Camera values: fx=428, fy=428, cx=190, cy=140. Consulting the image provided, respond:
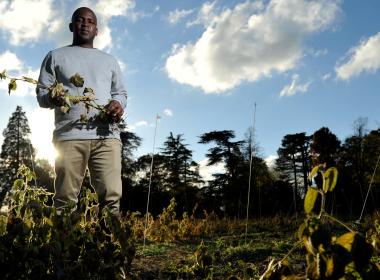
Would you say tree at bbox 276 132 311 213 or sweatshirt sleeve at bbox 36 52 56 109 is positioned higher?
tree at bbox 276 132 311 213

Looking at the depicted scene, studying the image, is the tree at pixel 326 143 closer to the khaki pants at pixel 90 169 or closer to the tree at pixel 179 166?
the tree at pixel 179 166

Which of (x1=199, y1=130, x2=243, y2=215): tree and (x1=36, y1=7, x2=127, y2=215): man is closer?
(x1=36, y1=7, x2=127, y2=215): man

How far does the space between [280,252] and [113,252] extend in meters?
3.05

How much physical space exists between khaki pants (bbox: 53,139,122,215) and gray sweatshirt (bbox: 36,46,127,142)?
7 centimetres

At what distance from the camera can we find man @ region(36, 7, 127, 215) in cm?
295

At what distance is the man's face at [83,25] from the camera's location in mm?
3330

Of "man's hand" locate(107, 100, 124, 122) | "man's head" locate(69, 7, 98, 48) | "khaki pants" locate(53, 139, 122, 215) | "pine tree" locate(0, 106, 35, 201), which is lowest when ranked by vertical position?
"khaki pants" locate(53, 139, 122, 215)

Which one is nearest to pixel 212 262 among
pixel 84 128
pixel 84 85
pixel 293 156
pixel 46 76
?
pixel 84 128

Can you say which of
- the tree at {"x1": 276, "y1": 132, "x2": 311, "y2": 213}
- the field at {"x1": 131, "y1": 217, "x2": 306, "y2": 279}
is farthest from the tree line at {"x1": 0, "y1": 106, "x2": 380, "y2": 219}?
the field at {"x1": 131, "y1": 217, "x2": 306, "y2": 279}

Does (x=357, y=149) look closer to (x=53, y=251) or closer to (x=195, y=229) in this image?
(x=195, y=229)

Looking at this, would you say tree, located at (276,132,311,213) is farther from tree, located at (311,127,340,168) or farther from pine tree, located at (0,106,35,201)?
pine tree, located at (0,106,35,201)

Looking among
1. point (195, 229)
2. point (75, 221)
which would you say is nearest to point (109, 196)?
point (75, 221)

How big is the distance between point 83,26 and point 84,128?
88 centimetres

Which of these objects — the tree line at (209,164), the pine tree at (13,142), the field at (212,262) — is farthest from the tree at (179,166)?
the field at (212,262)
